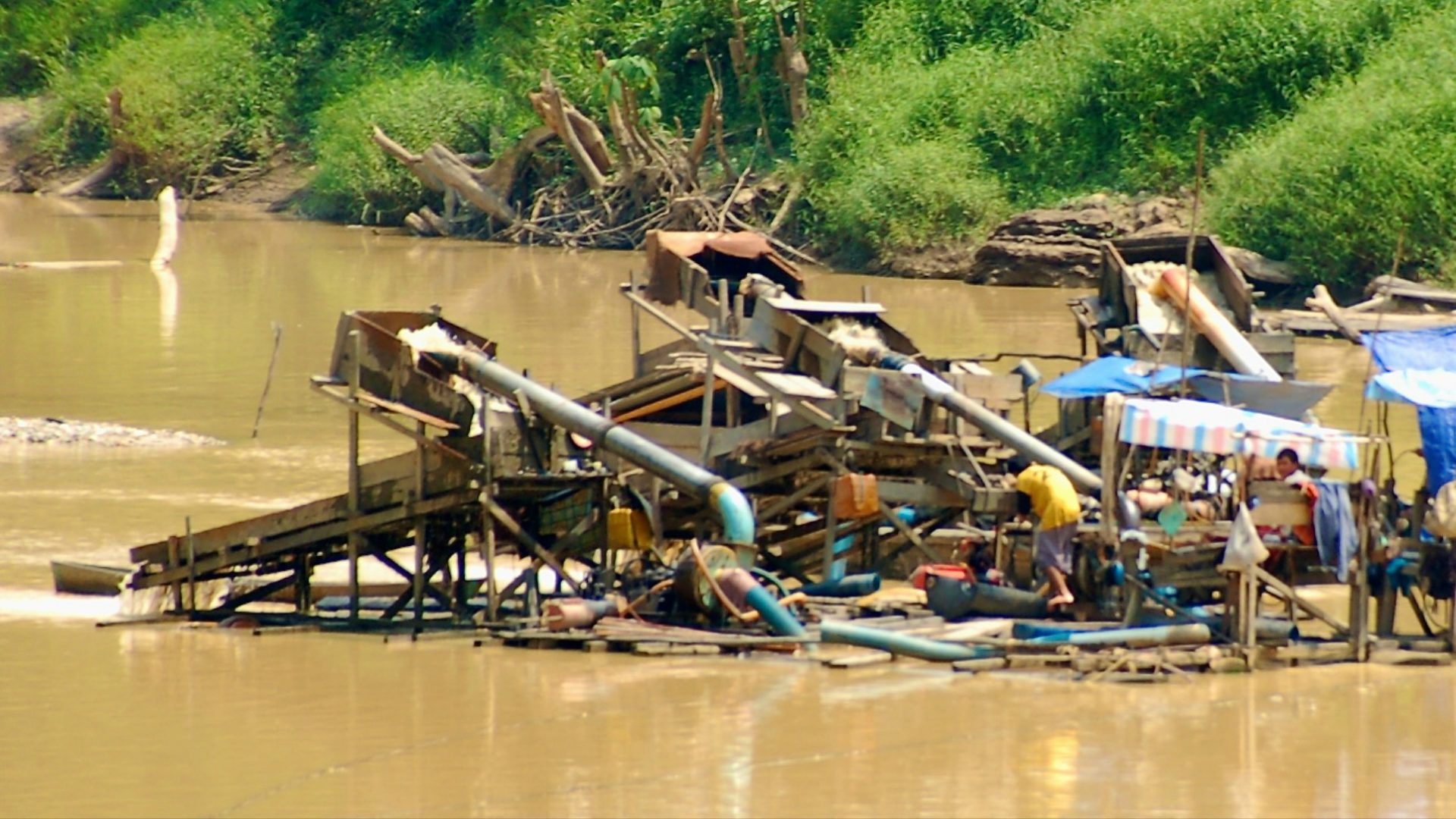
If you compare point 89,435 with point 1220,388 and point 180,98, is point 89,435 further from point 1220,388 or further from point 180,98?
point 180,98

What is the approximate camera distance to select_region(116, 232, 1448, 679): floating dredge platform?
13.1m

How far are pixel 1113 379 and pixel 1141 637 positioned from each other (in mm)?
3062

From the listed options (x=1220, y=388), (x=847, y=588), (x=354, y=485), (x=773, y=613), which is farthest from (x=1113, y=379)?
(x=354, y=485)

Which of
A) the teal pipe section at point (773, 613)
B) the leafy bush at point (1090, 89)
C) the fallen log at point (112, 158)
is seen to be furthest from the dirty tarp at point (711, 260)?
the fallen log at point (112, 158)

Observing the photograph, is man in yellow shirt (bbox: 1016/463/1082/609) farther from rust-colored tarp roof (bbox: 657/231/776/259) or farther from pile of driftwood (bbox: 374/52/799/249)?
pile of driftwood (bbox: 374/52/799/249)

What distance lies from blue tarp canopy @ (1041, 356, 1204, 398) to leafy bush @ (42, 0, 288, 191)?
3630 centimetres

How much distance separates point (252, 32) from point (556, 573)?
40.2 m

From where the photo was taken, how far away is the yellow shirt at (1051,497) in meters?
13.2

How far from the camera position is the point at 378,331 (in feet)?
47.0

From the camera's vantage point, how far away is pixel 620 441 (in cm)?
1377

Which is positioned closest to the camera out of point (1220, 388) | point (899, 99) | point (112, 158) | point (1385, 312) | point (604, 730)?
point (604, 730)

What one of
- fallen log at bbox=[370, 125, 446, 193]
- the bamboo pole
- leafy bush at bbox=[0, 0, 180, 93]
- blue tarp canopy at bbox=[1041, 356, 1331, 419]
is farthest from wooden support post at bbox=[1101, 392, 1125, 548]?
leafy bush at bbox=[0, 0, 180, 93]

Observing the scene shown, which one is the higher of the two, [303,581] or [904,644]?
[303,581]

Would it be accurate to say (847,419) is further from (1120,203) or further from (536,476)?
(1120,203)
